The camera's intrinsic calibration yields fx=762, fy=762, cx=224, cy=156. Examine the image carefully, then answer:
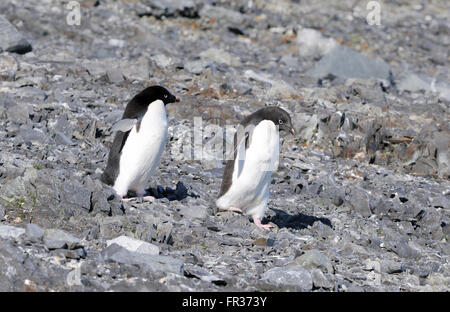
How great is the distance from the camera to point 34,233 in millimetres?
5059

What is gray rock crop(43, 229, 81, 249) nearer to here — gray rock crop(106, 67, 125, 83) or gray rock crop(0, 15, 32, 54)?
gray rock crop(106, 67, 125, 83)

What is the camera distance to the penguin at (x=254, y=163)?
653 cm

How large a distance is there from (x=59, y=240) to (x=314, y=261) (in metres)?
1.76

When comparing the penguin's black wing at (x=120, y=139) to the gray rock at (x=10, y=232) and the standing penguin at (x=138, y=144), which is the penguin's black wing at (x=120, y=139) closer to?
→ the standing penguin at (x=138, y=144)

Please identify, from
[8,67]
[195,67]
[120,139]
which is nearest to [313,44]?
[195,67]

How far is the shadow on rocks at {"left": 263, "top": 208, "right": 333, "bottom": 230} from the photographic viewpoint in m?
6.69

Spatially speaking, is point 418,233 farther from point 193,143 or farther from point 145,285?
point 145,285

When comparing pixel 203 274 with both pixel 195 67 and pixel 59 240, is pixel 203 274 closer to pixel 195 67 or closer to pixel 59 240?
pixel 59 240

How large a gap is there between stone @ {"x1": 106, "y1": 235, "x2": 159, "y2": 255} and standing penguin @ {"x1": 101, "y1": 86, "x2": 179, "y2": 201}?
4.29 ft

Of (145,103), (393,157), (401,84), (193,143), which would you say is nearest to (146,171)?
(145,103)

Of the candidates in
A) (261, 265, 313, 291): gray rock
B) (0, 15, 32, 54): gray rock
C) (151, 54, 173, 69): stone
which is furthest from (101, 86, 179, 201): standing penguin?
(0, 15, 32, 54): gray rock

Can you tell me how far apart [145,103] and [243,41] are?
26.5 ft

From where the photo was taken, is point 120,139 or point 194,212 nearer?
point 194,212

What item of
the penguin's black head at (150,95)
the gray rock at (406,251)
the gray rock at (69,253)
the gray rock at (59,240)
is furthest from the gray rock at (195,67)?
the gray rock at (69,253)
